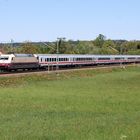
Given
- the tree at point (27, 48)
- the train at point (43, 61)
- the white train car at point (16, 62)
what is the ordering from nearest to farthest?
the white train car at point (16, 62), the train at point (43, 61), the tree at point (27, 48)

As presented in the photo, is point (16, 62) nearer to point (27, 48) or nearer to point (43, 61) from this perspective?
point (43, 61)

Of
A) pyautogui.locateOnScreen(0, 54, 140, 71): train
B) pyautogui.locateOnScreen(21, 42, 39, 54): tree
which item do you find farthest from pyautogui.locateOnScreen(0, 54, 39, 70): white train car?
pyautogui.locateOnScreen(21, 42, 39, 54): tree

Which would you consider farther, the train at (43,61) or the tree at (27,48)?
the tree at (27,48)

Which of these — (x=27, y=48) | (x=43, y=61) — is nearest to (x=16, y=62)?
(x=43, y=61)

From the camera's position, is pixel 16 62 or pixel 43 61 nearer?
pixel 16 62

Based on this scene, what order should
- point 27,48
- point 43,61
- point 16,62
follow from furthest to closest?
point 27,48, point 43,61, point 16,62

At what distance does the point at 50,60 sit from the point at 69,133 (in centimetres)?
→ 6978

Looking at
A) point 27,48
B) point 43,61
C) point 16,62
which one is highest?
point 16,62

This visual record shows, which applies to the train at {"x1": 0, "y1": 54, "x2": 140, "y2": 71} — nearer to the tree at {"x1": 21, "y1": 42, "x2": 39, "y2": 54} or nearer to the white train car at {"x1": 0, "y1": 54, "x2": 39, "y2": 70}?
the white train car at {"x1": 0, "y1": 54, "x2": 39, "y2": 70}

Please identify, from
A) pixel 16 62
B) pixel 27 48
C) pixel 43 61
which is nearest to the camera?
pixel 16 62

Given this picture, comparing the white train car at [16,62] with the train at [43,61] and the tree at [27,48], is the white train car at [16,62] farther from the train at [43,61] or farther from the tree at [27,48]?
the tree at [27,48]

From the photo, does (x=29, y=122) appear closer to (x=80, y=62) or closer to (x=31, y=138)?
(x=31, y=138)

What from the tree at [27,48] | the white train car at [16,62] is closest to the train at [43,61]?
the white train car at [16,62]

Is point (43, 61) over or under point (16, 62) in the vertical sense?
under
